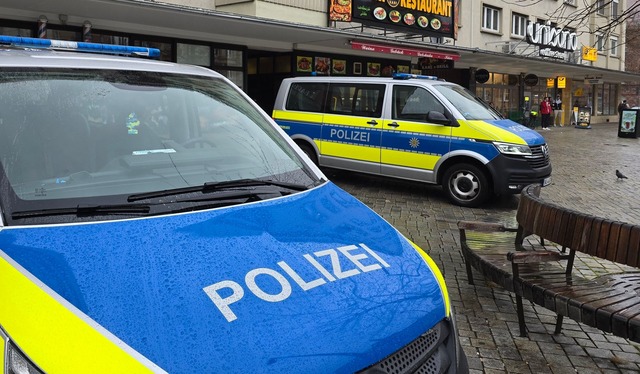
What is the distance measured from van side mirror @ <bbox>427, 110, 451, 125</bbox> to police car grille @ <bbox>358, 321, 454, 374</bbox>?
7083mm

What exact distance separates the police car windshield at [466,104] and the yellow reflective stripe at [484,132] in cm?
21

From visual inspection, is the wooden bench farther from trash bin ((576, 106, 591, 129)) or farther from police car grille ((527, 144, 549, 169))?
trash bin ((576, 106, 591, 129))

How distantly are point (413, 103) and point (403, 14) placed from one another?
34.1ft

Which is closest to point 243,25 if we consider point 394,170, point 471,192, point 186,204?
point 394,170

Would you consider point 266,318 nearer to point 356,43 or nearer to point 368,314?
point 368,314

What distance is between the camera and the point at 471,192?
29.0ft

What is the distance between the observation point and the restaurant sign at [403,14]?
673 inches

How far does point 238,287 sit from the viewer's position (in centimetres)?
177

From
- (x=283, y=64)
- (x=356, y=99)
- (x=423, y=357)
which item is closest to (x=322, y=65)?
(x=283, y=64)

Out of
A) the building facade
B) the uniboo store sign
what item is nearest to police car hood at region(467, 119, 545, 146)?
the building facade

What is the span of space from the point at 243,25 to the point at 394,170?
665 centimetres

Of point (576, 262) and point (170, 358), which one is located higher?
point (170, 358)

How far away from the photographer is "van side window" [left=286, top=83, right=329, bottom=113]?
10633mm

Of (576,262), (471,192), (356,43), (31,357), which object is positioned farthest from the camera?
(356,43)
